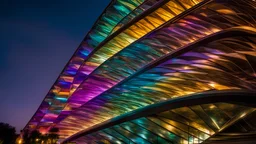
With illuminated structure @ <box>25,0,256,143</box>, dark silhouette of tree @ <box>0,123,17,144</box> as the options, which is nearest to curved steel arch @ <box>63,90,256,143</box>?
illuminated structure @ <box>25,0,256,143</box>

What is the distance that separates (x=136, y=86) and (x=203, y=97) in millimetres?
8858

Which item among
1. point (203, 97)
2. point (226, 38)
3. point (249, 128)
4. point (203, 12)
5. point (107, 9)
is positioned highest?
point (107, 9)

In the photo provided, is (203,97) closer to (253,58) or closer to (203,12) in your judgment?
(253,58)

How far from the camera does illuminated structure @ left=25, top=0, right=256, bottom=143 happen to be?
1955cm

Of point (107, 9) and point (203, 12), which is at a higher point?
point (107, 9)

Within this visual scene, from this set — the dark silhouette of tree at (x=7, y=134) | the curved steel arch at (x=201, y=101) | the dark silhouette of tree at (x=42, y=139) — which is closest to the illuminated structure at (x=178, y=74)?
the curved steel arch at (x=201, y=101)

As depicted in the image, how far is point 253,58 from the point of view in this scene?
1920 centimetres

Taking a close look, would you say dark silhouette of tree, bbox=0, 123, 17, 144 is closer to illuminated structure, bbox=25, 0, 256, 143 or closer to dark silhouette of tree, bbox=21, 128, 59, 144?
dark silhouette of tree, bbox=21, 128, 59, 144

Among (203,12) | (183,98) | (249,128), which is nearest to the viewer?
(203,12)

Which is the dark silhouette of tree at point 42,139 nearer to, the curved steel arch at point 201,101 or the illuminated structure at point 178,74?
the illuminated structure at point 178,74

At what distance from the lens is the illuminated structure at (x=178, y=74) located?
19.5 meters

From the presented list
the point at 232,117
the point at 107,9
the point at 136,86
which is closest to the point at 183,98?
the point at 232,117

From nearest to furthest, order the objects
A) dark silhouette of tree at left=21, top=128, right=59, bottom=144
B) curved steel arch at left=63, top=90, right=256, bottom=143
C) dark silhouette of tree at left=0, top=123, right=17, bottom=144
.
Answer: curved steel arch at left=63, top=90, right=256, bottom=143 < dark silhouette of tree at left=21, top=128, right=59, bottom=144 < dark silhouette of tree at left=0, top=123, right=17, bottom=144

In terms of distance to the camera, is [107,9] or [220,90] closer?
[220,90]
